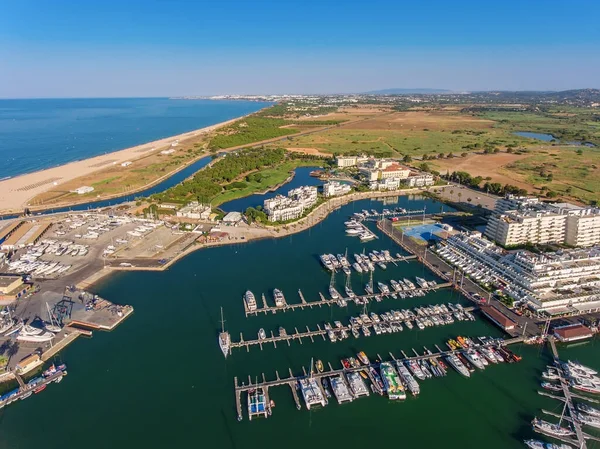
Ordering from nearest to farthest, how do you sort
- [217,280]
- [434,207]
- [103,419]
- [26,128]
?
1. [103,419]
2. [217,280]
3. [434,207]
4. [26,128]

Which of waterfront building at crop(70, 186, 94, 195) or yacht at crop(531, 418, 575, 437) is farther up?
waterfront building at crop(70, 186, 94, 195)

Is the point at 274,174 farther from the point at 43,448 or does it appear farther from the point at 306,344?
the point at 43,448

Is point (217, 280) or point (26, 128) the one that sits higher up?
point (26, 128)

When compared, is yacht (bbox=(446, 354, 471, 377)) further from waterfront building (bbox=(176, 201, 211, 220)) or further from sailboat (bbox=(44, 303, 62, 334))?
waterfront building (bbox=(176, 201, 211, 220))

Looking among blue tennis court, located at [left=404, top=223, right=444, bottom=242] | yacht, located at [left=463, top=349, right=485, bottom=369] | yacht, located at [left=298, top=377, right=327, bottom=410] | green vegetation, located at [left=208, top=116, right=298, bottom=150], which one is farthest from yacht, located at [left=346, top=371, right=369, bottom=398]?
green vegetation, located at [left=208, top=116, right=298, bottom=150]

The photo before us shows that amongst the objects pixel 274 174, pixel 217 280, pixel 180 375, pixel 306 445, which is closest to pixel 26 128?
pixel 274 174

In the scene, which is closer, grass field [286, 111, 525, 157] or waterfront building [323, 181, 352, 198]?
waterfront building [323, 181, 352, 198]

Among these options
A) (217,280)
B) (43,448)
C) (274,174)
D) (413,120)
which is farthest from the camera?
(413,120)
